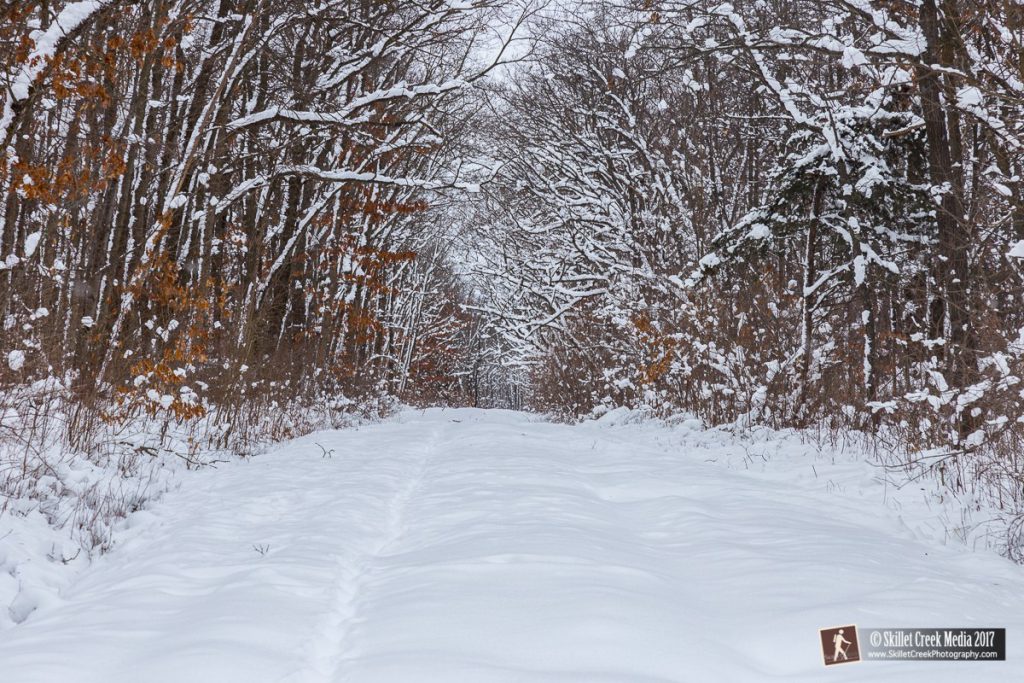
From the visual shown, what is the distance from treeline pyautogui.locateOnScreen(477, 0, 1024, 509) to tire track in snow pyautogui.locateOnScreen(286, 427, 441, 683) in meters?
3.76

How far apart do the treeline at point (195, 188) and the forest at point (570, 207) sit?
69 mm

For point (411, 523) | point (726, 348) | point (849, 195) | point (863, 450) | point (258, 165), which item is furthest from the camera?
point (258, 165)

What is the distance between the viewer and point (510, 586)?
3779 millimetres

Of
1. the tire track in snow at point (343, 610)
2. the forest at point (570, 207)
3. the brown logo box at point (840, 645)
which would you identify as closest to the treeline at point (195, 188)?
the forest at point (570, 207)

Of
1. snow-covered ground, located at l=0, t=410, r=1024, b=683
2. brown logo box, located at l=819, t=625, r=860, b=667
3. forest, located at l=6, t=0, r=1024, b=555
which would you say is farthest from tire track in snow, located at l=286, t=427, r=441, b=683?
forest, located at l=6, t=0, r=1024, b=555

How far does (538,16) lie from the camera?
1151cm

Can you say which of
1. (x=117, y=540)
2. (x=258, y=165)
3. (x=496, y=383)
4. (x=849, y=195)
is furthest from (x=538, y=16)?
(x=496, y=383)

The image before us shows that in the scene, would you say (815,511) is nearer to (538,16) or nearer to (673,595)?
(673,595)

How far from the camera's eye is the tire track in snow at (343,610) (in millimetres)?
2889

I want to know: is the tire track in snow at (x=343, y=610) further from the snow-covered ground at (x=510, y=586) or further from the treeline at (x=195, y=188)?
the treeline at (x=195, y=188)

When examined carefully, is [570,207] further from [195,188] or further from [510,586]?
[510,586]

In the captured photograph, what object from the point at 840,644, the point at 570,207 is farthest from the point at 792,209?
the point at 840,644

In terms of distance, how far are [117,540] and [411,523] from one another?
1961 millimetres

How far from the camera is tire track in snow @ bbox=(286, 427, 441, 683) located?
114 inches
